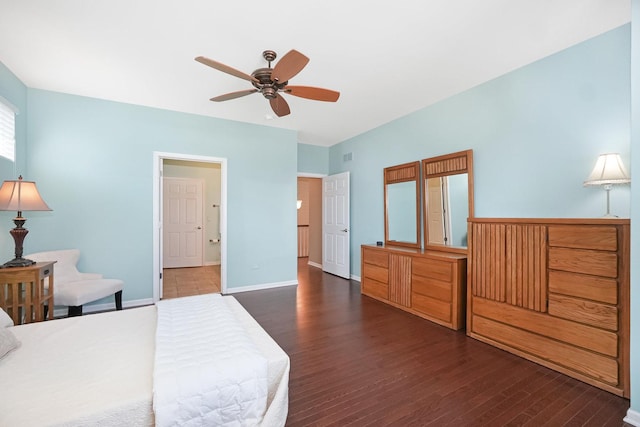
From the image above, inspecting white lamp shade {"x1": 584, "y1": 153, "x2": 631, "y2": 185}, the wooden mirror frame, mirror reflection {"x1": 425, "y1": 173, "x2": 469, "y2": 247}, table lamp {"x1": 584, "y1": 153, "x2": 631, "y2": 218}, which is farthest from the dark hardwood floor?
white lamp shade {"x1": 584, "y1": 153, "x2": 631, "y2": 185}

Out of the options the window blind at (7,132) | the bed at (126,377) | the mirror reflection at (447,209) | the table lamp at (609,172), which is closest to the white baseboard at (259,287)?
the mirror reflection at (447,209)

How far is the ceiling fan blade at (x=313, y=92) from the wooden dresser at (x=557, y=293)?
1.97 m

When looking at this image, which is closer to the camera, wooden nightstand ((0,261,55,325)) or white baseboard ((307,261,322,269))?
wooden nightstand ((0,261,55,325))

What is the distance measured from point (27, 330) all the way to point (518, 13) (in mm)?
4088

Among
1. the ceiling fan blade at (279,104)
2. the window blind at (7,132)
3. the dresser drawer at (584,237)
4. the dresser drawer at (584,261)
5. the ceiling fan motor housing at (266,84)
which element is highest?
the ceiling fan motor housing at (266,84)

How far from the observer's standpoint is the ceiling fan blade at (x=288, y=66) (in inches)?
75.7

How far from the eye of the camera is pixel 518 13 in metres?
2.09

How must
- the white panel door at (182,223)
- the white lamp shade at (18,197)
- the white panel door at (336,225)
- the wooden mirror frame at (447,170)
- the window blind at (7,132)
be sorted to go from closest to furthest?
the white lamp shade at (18,197) < the window blind at (7,132) < the wooden mirror frame at (447,170) < the white panel door at (336,225) < the white panel door at (182,223)

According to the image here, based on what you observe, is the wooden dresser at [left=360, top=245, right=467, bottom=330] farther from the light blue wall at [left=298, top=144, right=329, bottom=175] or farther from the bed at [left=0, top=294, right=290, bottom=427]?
the light blue wall at [left=298, top=144, right=329, bottom=175]

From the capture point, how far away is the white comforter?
3.75 feet

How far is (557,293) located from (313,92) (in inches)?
106

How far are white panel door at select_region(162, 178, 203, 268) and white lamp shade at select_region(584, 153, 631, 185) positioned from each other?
22.7 ft

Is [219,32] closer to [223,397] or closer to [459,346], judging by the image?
[223,397]

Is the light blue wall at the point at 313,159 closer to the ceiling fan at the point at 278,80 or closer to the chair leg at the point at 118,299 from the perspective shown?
the ceiling fan at the point at 278,80
